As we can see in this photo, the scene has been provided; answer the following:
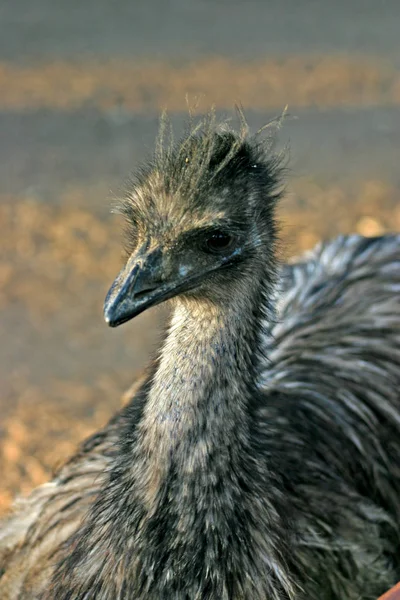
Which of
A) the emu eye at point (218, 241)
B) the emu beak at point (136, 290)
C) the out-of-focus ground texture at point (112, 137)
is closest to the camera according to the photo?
the emu beak at point (136, 290)

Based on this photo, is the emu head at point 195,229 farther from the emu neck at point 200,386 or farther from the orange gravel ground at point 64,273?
the orange gravel ground at point 64,273

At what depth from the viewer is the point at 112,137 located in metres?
8.68

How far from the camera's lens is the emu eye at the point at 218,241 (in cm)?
254

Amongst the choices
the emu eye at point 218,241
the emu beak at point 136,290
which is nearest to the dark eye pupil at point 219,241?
the emu eye at point 218,241

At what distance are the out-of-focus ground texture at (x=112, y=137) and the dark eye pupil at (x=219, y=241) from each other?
246 centimetres

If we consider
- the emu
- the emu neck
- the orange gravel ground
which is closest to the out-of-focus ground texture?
the orange gravel ground

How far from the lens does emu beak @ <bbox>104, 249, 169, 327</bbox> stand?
94.6 inches

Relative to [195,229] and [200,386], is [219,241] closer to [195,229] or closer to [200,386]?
[195,229]

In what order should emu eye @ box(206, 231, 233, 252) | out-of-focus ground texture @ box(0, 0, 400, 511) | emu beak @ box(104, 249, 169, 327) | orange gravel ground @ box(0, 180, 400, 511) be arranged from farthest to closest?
out-of-focus ground texture @ box(0, 0, 400, 511), orange gravel ground @ box(0, 180, 400, 511), emu eye @ box(206, 231, 233, 252), emu beak @ box(104, 249, 169, 327)

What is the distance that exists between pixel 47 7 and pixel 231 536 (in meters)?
10.3

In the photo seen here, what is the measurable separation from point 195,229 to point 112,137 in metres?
6.35

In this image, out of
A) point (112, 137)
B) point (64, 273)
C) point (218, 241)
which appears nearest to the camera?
point (218, 241)

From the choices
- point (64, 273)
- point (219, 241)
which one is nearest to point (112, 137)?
point (64, 273)

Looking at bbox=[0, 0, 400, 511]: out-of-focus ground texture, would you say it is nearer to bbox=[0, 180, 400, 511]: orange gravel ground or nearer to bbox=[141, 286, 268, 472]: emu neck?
bbox=[0, 180, 400, 511]: orange gravel ground
